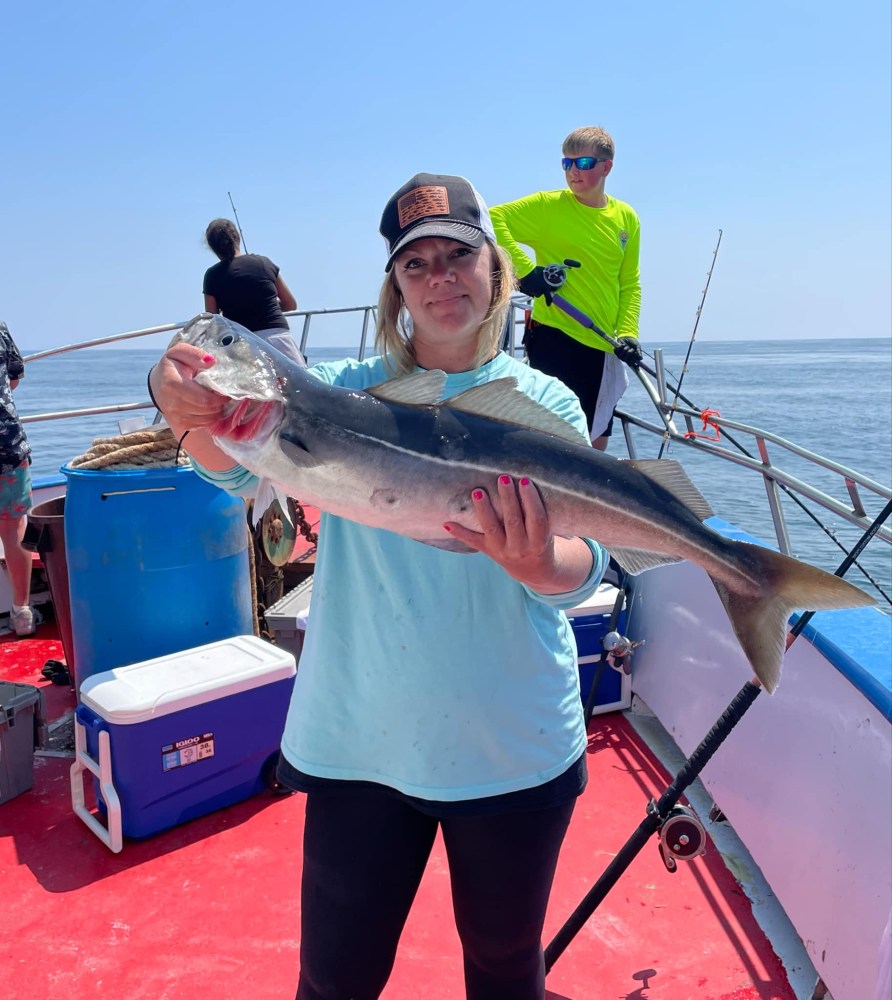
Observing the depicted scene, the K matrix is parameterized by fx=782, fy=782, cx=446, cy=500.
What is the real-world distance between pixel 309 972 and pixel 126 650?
267cm

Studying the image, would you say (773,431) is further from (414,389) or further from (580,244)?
(414,389)

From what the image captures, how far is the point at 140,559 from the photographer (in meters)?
4.11

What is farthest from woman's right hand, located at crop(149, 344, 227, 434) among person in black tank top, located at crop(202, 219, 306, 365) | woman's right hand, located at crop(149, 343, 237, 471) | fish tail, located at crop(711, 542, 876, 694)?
person in black tank top, located at crop(202, 219, 306, 365)

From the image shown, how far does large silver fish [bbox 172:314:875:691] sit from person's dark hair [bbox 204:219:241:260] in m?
5.32

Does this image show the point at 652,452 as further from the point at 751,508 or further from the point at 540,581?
the point at 540,581

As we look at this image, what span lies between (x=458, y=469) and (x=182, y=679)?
2.44 metres

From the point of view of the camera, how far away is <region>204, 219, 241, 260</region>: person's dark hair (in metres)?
6.84

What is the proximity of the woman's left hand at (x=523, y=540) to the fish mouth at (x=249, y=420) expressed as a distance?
1.71ft

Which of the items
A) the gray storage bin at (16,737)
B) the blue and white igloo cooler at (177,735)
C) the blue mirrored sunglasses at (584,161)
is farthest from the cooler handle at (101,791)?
the blue mirrored sunglasses at (584,161)

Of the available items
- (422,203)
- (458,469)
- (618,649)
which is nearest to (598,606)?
(618,649)

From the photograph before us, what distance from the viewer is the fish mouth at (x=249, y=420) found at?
1.95 metres

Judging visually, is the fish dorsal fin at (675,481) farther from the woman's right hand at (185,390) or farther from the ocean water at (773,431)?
the ocean water at (773,431)

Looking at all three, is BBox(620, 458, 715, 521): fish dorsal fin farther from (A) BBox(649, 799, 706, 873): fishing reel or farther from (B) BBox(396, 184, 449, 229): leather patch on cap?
(A) BBox(649, 799, 706, 873): fishing reel

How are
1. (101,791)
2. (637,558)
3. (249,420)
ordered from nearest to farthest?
1. (249,420)
2. (637,558)
3. (101,791)
